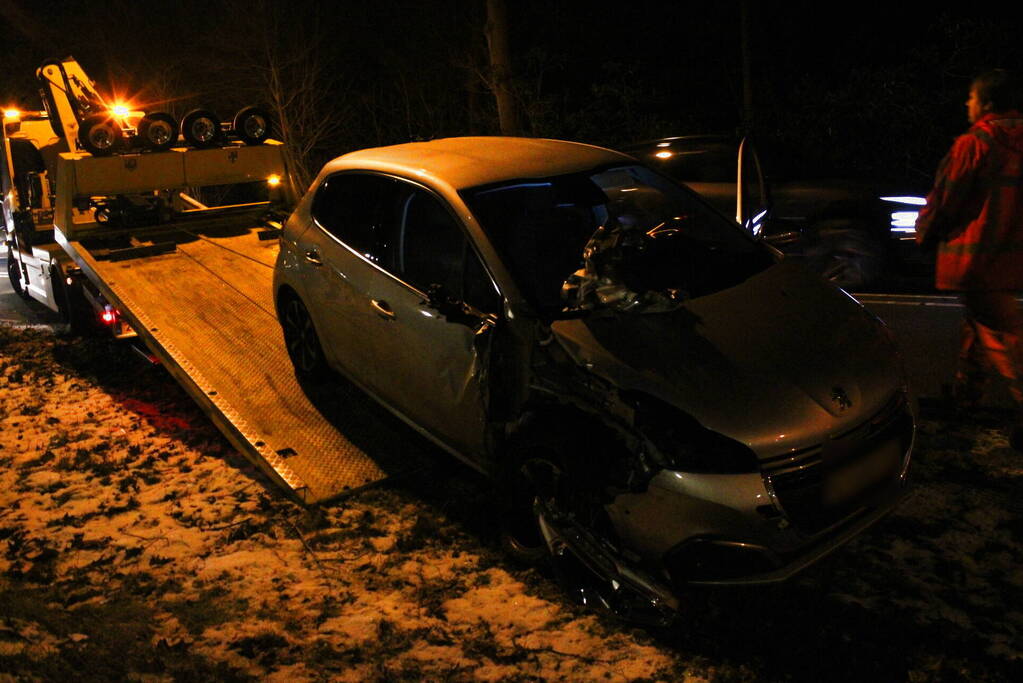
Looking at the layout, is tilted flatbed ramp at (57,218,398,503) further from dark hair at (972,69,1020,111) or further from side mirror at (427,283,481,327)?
dark hair at (972,69,1020,111)

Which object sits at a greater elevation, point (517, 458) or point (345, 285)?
point (345, 285)

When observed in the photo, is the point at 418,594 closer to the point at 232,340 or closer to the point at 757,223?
the point at 757,223

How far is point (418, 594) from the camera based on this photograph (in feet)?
12.8

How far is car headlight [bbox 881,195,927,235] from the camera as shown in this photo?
28.0 ft

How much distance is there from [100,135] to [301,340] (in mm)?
3992

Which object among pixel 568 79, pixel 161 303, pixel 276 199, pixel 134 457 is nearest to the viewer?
pixel 134 457

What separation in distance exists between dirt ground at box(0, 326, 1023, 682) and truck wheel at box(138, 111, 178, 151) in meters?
4.20

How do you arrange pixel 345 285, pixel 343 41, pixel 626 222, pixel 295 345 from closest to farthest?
pixel 626 222 < pixel 345 285 < pixel 295 345 < pixel 343 41

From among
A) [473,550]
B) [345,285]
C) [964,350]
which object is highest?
Answer: [345,285]

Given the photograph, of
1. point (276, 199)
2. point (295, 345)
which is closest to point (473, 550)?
point (295, 345)

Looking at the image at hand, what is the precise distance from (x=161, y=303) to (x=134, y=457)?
1678mm

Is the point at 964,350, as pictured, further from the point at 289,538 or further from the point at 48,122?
the point at 48,122

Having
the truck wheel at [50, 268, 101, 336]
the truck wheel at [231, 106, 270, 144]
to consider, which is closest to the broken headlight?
the truck wheel at [50, 268, 101, 336]

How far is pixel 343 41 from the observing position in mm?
23031
